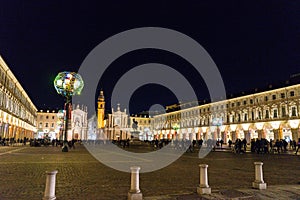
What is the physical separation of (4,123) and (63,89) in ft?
79.9

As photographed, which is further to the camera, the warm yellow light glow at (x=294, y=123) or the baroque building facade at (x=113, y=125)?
the baroque building facade at (x=113, y=125)

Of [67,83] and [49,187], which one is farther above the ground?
[67,83]

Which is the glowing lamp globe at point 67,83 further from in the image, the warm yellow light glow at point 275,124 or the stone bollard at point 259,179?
the warm yellow light glow at point 275,124

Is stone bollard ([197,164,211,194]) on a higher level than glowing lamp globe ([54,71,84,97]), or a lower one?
lower

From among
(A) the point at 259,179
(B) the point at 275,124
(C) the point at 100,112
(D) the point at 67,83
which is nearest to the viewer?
(A) the point at 259,179

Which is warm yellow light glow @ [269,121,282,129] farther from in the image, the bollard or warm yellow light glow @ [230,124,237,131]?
the bollard

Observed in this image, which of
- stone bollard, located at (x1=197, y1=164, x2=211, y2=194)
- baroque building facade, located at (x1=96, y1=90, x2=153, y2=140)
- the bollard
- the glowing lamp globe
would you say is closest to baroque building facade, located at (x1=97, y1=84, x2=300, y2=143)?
baroque building facade, located at (x1=96, y1=90, x2=153, y2=140)

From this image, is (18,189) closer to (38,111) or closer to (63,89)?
(63,89)

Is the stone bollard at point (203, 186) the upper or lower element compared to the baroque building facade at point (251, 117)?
lower

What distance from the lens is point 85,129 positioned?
106812mm

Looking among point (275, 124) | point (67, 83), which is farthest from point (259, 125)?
point (67, 83)

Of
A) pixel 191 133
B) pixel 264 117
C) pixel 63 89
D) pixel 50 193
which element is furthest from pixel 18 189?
pixel 191 133

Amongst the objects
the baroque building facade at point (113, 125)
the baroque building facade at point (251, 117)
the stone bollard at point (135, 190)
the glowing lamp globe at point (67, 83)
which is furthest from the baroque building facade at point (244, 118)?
the stone bollard at point (135, 190)

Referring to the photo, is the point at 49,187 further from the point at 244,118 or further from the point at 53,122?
the point at 53,122
